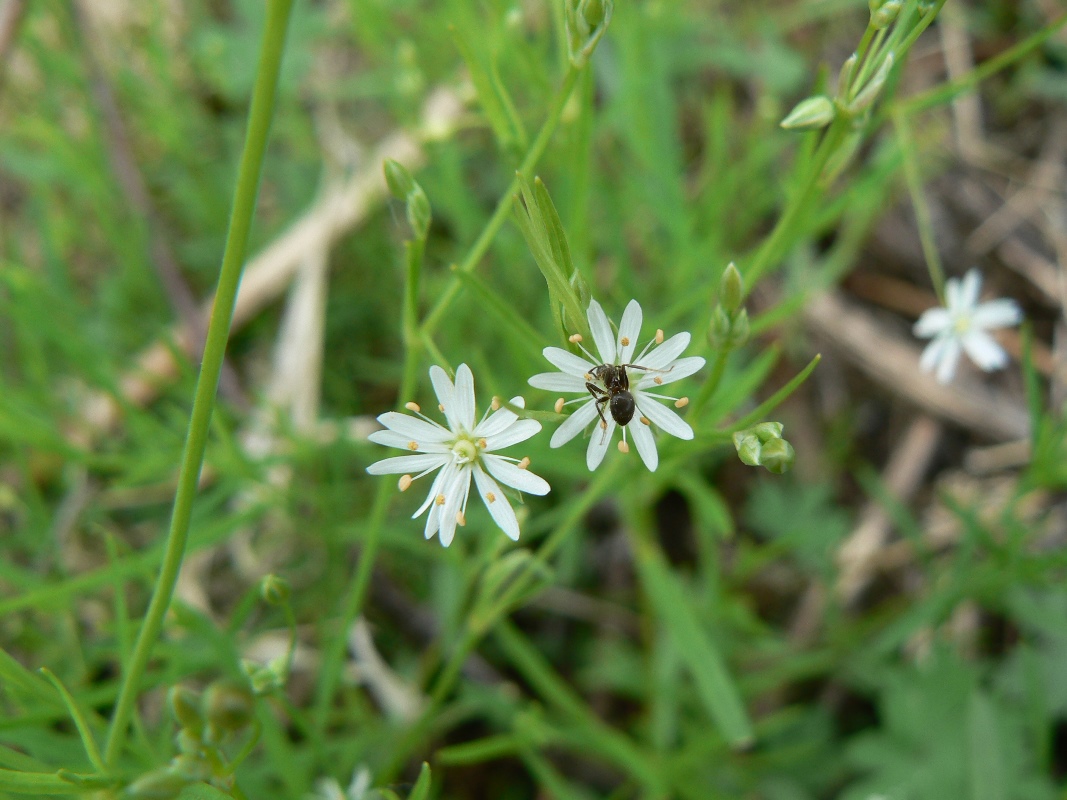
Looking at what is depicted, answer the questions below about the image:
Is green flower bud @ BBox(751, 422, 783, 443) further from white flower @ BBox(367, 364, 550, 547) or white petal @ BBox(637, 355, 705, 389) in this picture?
white flower @ BBox(367, 364, 550, 547)

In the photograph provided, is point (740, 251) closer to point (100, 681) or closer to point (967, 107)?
point (967, 107)

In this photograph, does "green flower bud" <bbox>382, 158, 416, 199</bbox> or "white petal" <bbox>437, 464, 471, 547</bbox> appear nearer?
"white petal" <bbox>437, 464, 471, 547</bbox>

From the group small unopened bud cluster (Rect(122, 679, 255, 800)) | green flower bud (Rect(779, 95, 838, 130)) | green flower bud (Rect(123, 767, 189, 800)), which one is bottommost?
green flower bud (Rect(123, 767, 189, 800))

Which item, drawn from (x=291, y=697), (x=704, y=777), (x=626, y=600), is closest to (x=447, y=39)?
(x=626, y=600)

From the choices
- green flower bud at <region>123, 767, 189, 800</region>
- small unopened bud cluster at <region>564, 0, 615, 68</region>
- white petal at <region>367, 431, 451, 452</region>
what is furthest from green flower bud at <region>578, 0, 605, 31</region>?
green flower bud at <region>123, 767, 189, 800</region>

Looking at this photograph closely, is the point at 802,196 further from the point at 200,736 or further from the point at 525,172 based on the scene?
the point at 200,736

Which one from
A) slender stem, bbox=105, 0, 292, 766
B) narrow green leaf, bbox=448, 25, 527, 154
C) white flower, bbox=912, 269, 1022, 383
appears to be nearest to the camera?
slender stem, bbox=105, 0, 292, 766

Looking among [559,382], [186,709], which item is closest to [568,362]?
[559,382]
